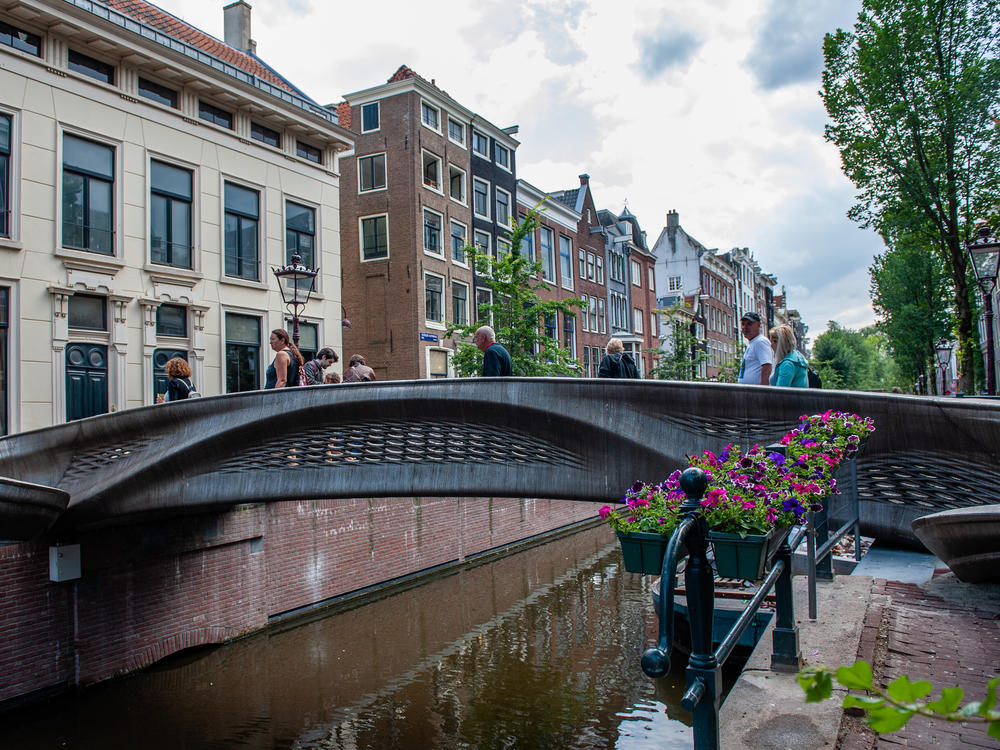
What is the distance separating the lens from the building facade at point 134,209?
12.3 m

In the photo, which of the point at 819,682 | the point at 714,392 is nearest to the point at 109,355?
the point at 714,392

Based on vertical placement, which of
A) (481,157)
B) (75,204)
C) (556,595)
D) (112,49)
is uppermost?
(481,157)

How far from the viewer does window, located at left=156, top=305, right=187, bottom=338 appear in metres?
14.4

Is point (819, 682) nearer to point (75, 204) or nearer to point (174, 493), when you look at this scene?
point (174, 493)

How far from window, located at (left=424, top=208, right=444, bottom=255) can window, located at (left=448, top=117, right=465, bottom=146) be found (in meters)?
3.12

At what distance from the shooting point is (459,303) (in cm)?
2550

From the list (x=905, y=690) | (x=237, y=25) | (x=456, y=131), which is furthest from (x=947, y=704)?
(x=456, y=131)

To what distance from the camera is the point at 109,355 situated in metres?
13.5

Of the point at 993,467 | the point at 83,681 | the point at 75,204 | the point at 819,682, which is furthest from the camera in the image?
the point at 75,204

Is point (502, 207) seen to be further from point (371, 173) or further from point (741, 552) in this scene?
point (741, 552)

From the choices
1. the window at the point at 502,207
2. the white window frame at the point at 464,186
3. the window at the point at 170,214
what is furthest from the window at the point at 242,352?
the window at the point at 502,207

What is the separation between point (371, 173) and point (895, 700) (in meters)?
25.3

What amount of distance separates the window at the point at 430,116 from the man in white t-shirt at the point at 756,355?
789 inches

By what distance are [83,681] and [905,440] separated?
30.6 feet
